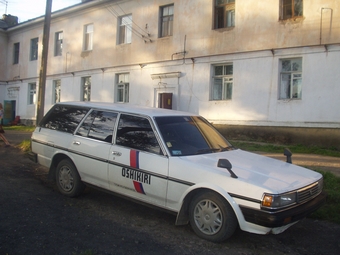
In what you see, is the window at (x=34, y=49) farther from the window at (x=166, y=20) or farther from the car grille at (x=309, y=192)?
the car grille at (x=309, y=192)

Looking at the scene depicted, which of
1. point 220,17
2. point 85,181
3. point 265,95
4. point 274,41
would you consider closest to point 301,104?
point 265,95

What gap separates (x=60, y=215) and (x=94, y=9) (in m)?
17.8

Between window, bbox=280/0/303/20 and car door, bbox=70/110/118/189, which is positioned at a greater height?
window, bbox=280/0/303/20

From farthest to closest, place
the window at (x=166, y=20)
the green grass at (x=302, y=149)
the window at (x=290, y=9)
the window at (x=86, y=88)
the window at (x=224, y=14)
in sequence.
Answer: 1. the window at (x=86, y=88)
2. the window at (x=166, y=20)
3. the window at (x=224, y=14)
4. the window at (x=290, y=9)
5. the green grass at (x=302, y=149)

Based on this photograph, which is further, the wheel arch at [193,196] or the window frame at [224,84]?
the window frame at [224,84]

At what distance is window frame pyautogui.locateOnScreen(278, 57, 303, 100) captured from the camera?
1328cm

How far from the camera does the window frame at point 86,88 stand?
21.3m

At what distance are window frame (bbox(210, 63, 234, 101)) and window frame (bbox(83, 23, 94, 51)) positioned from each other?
8.93 m

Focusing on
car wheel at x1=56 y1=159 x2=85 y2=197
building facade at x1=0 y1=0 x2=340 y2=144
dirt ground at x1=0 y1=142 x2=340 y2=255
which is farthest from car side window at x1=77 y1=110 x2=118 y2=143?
building facade at x1=0 y1=0 x2=340 y2=144

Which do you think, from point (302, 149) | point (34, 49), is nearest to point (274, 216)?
point (302, 149)

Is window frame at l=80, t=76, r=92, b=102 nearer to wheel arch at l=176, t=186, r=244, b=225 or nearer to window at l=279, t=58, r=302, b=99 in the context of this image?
window at l=279, t=58, r=302, b=99

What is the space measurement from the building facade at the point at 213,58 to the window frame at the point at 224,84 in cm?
5

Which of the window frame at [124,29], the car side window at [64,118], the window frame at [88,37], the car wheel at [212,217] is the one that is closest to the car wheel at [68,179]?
the car side window at [64,118]

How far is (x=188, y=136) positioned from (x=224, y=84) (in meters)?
10.6
